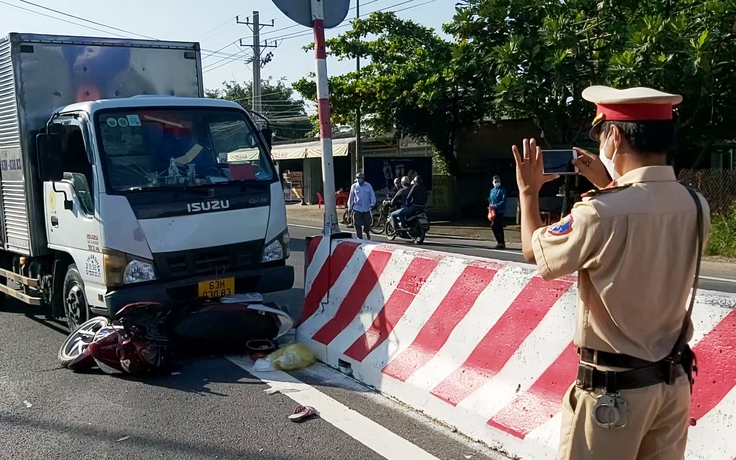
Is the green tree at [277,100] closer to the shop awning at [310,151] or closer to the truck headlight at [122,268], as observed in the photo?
the shop awning at [310,151]

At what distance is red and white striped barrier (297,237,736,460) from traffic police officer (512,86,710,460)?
38.4 inches

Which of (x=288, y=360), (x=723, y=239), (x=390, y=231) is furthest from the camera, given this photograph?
(x=390, y=231)

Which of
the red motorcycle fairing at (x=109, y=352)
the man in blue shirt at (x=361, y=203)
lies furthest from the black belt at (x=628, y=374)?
the man in blue shirt at (x=361, y=203)

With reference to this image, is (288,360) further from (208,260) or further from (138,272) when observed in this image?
(138,272)

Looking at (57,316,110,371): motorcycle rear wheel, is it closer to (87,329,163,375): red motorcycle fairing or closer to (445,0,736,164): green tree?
(87,329,163,375): red motorcycle fairing

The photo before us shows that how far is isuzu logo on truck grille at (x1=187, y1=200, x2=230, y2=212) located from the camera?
6863mm

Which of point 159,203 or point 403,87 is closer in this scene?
point 159,203

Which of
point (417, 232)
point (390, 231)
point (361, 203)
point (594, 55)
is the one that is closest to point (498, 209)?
point (417, 232)

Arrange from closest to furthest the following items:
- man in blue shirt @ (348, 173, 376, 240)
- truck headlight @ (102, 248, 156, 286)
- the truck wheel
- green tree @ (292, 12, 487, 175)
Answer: truck headlight @ (102, 248, 156, 286) → the truck wheel → man in blue shirt @ (348, 173, 376, 240) → green tree @ (292, 12, 487, 175)

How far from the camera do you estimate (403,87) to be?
77.3ft

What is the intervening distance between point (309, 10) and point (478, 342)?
3297 mm

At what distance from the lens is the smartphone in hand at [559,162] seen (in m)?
2.66

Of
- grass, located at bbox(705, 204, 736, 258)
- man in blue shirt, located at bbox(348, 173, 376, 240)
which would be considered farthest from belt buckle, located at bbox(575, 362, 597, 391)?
man in blue shirt, located at bbox(348, 173, 376, 240)

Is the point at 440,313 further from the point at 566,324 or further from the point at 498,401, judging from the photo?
the point at 566,324
